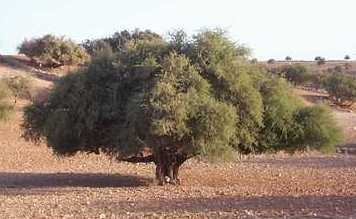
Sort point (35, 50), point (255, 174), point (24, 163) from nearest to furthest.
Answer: point (255, 174) < point (24, 163) < point (35, 50)

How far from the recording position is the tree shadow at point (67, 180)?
26.4 metres

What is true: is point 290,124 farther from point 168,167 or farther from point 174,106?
point 174,106

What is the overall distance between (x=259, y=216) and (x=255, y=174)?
582 inches

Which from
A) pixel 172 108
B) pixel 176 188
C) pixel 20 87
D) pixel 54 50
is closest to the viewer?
pixel 172 108

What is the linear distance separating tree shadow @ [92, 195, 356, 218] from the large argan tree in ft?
9.46

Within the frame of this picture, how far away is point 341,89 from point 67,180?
5919cm

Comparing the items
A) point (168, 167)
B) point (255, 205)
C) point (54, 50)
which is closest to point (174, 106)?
point (168, 167)

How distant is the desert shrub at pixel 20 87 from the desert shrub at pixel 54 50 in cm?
1760

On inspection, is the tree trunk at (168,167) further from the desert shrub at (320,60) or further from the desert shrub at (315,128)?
the desert shrub at (320,60)

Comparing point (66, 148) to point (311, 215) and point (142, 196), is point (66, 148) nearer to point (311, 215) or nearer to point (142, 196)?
point (142, 196)

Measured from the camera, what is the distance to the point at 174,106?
928 inches

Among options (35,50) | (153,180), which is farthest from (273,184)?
(35,50)

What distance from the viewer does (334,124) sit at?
28219mm

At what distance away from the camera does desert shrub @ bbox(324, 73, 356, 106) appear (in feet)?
273
